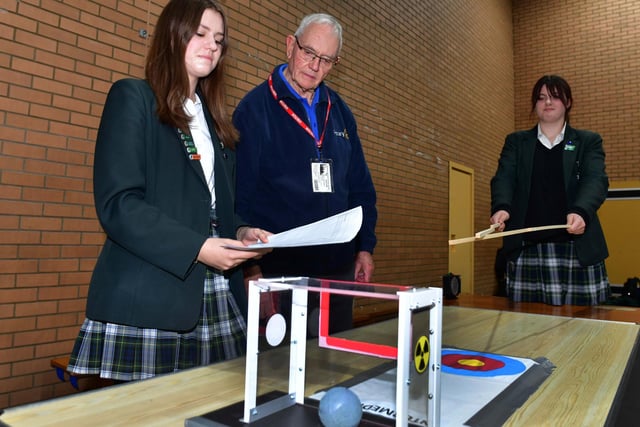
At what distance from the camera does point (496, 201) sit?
2.52 m

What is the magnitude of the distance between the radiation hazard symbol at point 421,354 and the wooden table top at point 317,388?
0.40ft

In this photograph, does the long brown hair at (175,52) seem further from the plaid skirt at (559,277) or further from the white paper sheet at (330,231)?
the plaid skirt at (559,277)

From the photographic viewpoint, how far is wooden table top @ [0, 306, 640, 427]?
0.77 m

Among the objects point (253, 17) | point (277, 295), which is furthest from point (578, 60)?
point (277, 295)

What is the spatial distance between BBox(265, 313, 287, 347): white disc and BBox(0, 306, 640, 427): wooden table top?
2cm

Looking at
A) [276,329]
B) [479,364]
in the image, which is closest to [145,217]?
[276,329]

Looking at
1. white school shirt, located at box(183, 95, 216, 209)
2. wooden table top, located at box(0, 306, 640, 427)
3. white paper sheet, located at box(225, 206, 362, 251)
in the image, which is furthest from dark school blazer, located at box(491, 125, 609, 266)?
white paper sheet, located at box(225, 206, 362, 251)

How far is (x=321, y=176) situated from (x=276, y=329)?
1175mm

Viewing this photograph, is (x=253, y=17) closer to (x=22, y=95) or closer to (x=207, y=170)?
(x=22, y=95)

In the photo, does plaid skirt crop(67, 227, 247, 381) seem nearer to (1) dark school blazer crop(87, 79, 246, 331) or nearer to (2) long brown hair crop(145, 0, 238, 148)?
(1) dark school blazer crop(87, 79, 246, 331)

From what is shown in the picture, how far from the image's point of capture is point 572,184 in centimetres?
250

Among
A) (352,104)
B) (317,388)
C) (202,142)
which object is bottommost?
(317,388)

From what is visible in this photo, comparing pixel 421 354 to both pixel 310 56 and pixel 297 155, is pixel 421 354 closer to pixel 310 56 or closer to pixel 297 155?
pixel 297 155

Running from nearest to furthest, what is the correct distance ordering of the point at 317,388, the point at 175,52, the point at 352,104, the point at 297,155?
the point at 317,388 < the point at 175,52 < the point at 297,155 < the point at 352,104
